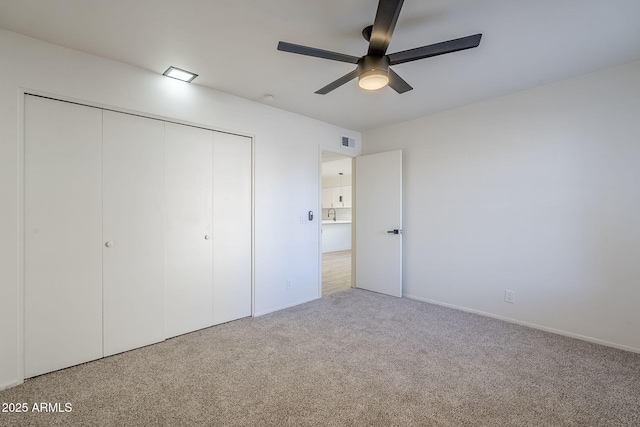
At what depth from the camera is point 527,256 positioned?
3074mm

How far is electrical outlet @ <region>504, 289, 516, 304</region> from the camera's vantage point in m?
3.16

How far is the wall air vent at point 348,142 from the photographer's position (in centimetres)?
443

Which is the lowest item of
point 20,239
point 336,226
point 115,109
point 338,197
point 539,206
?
point 336,226

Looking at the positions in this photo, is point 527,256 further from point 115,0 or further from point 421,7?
point 115,0

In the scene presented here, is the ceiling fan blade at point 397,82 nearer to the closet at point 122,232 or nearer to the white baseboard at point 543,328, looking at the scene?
the closet at point 122,232

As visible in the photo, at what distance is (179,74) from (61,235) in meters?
1.70

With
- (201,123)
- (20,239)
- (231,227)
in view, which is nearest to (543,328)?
(231,227)

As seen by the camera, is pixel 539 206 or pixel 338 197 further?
pixel 338 197

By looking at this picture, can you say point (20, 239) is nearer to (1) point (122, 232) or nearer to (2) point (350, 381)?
(1) point (122, 232)

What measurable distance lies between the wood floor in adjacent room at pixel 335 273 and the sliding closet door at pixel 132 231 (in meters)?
2.34

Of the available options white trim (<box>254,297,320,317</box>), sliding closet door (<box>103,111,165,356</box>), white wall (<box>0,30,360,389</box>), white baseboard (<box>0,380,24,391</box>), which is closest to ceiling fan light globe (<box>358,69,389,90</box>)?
white wall (<box>0,30,360,389</box>)

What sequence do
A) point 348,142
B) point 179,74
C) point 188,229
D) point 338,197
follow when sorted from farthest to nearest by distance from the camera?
point 338,197 < point 348,142 < point 188,229 < point 179,74

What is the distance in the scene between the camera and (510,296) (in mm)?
3180

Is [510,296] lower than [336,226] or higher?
lower
